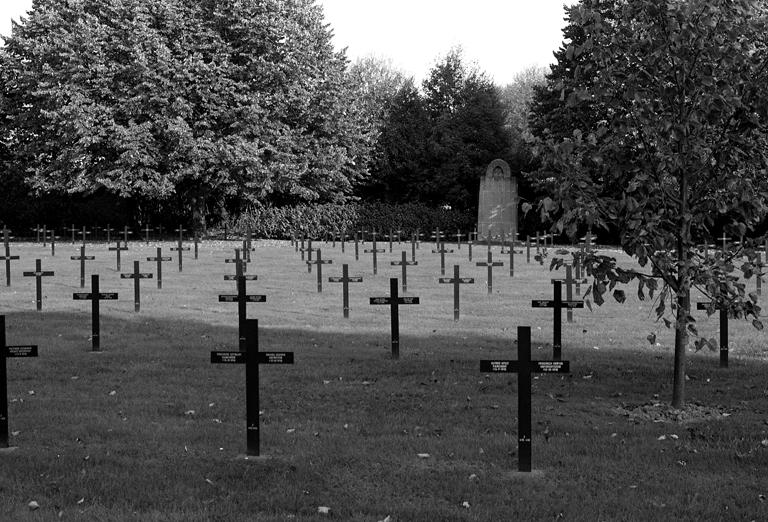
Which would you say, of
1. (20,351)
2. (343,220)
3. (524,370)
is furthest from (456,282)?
(343,220)

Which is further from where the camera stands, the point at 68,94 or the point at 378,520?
the point at 68,94

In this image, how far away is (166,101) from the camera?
42.2 metres

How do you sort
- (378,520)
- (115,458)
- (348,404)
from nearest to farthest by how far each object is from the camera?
1. (378,520)
2. (115,458)
3. (348,404)

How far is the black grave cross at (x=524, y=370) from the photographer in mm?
7156

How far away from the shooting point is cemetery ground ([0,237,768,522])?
6629 millimetres

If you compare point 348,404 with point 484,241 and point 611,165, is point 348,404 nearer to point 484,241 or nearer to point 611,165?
point 611,165

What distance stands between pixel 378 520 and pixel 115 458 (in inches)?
98.5

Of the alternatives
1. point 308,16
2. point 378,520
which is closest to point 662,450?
point 378,520

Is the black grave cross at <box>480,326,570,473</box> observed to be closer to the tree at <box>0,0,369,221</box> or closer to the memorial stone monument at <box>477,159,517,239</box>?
the tree at <box>0,0,369,221</box>

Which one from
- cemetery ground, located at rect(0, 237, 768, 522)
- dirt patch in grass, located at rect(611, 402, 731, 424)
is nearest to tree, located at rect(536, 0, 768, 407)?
dirt patch in grass, located at rect(611, 402, 731, 424)

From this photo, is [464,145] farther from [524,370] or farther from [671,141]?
[524,370]

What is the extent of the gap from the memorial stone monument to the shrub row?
18.1 ft

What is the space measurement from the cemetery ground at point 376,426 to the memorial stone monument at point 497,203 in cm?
2823

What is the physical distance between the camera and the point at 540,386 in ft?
35.7
